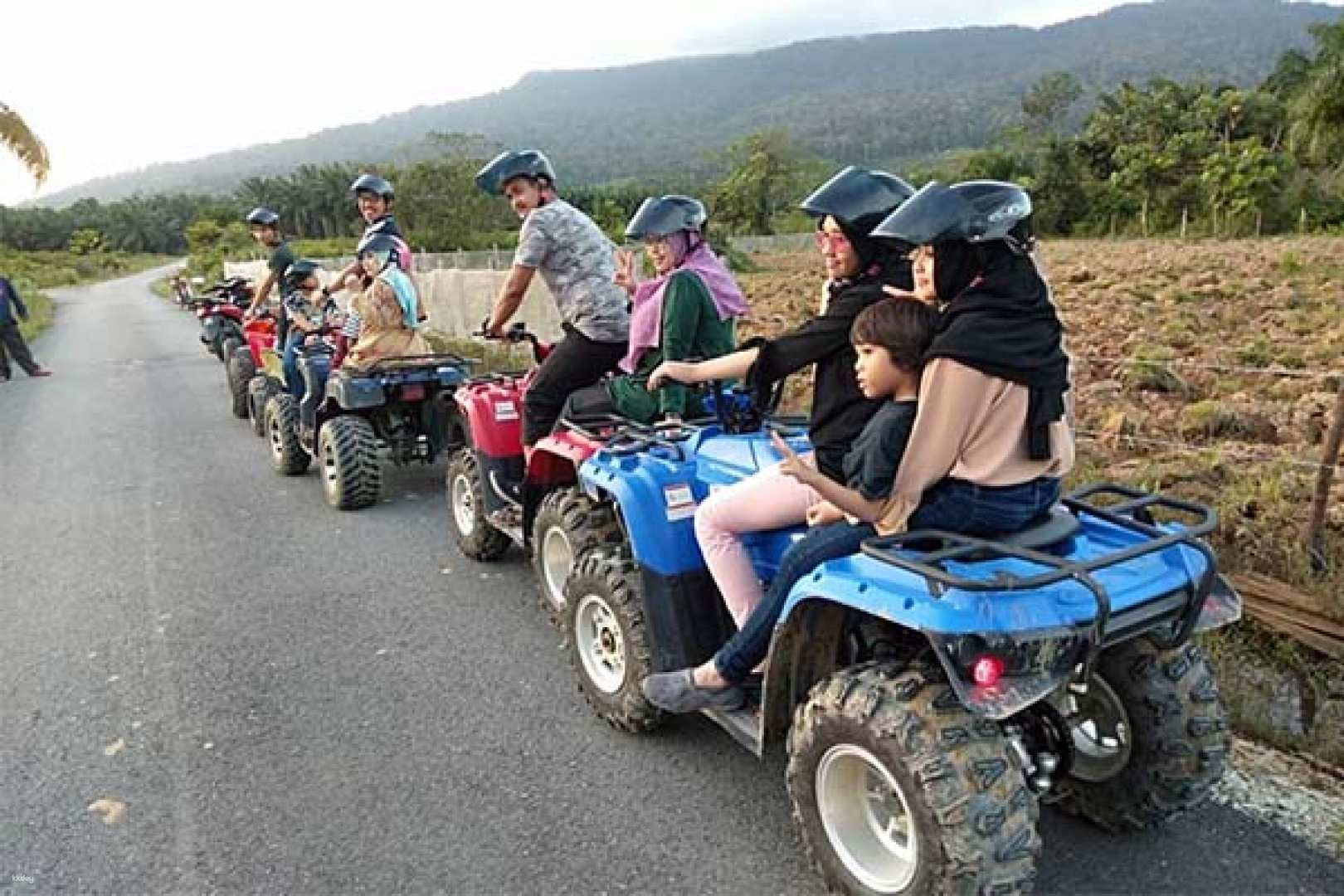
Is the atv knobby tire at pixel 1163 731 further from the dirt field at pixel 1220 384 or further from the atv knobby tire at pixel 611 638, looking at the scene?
the dirt field at pixel 1220 384

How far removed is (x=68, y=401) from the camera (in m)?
13.5

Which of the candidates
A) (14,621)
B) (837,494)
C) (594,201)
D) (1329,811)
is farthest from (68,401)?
(594,201)

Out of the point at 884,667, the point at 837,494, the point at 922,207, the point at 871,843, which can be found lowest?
the point at 871,843

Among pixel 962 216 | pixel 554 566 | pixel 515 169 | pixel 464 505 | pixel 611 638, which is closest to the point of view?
pixel 962 216

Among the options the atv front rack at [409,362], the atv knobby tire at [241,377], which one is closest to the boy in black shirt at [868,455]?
the atv front rack at [409,362]

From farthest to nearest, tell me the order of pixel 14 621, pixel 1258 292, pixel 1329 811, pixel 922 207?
pixel 1258 292 → pixel 14 621 → pixel 1329 811 → pixel 922 207

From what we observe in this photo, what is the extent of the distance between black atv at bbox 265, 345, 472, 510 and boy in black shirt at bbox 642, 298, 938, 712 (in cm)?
457

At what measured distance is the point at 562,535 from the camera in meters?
4.82

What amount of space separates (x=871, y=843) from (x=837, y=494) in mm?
995

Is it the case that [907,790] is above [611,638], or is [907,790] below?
above

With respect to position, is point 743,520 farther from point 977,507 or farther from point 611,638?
point 611,638

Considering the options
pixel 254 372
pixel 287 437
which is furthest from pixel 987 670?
pixel 254 372

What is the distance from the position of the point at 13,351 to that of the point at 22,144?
A: 13.2 ft

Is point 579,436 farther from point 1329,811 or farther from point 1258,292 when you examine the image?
point 1258,292
